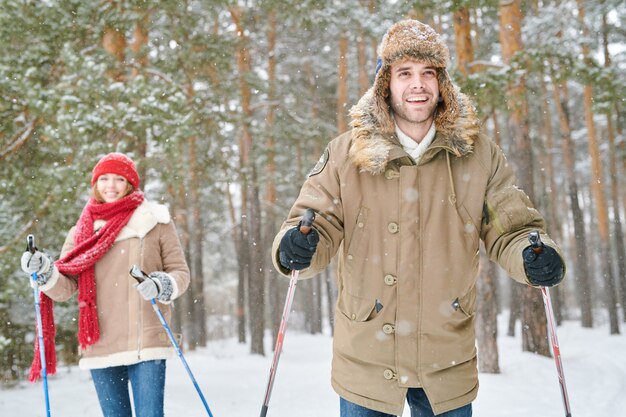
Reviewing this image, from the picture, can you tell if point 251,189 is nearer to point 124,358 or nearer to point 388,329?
point 124,358

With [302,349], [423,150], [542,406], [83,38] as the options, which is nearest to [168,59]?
[83,38]

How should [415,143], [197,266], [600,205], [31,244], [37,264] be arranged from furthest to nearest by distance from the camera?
[197,266]
[600,205]
[37,264]
[31,244]
[415,143]

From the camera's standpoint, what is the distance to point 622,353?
44.8 ft

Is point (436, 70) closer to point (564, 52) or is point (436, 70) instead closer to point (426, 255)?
point (426, 255)

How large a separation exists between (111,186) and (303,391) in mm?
6052

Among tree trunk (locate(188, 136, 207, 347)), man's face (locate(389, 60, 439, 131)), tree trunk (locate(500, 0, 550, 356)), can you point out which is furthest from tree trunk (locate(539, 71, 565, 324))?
man's face (locate(389, 60, 439, 131))

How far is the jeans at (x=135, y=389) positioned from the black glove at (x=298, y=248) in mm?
1913

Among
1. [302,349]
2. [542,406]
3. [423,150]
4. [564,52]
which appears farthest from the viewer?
[302,349]

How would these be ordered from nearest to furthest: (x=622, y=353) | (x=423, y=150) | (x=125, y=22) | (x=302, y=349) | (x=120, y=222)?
(x=423, y=150) < (x=120, y=222) < (x=125, y=22) < (x=622, y=353) < (x=302, y=349)

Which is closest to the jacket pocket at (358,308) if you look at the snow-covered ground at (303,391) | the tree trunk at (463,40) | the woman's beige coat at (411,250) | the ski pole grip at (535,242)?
the woman's beige coat at (411,250)

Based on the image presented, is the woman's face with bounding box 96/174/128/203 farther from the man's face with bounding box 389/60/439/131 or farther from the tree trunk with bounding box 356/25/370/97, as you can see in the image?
the tree trunk with bounding box 356/25/370/97

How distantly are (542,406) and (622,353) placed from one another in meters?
8.10

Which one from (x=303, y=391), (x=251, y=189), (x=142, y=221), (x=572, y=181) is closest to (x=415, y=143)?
(x=142, y=221)

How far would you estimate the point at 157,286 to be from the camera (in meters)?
3.69
